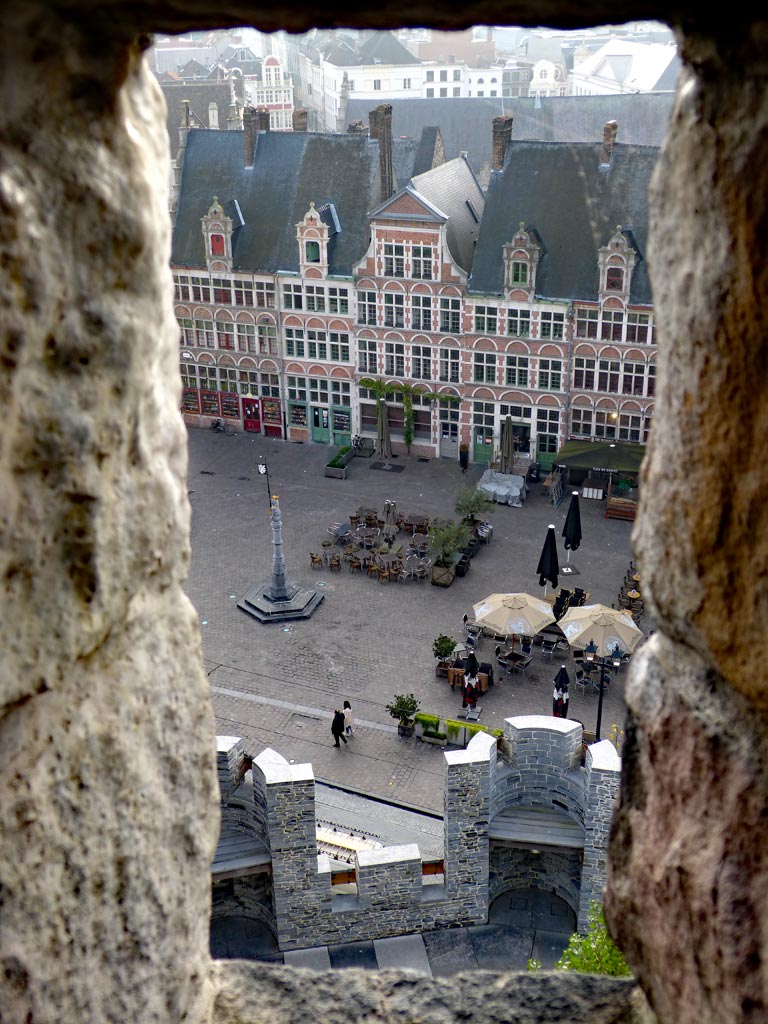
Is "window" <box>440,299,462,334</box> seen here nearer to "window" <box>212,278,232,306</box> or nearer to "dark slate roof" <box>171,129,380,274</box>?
"dark slate roof" <box>171,129,380,274</box>

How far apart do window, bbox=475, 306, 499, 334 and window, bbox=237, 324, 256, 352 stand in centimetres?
896

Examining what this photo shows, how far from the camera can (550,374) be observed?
38781mm

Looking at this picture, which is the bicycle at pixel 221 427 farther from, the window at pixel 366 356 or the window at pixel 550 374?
the window at pixel 550 374

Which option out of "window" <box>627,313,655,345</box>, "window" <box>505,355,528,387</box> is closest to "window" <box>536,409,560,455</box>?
Result: "window" <box>505,355,528,387</box>

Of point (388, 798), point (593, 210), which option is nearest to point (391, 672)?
point (388, 798)

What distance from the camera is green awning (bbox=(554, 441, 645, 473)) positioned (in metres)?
35.7

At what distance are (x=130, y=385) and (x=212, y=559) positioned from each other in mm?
30489

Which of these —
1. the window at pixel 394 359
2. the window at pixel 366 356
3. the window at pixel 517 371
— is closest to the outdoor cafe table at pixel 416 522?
the window at pixel 517 371

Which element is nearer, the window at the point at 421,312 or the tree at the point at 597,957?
the tree at the point at 597,957

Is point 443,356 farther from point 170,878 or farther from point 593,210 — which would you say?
point 170,878

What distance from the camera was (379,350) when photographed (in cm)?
4109

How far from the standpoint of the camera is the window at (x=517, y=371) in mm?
39094

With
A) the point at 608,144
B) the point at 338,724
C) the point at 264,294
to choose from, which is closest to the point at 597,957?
the point at 338,724

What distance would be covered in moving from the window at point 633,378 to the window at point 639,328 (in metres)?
0.82
